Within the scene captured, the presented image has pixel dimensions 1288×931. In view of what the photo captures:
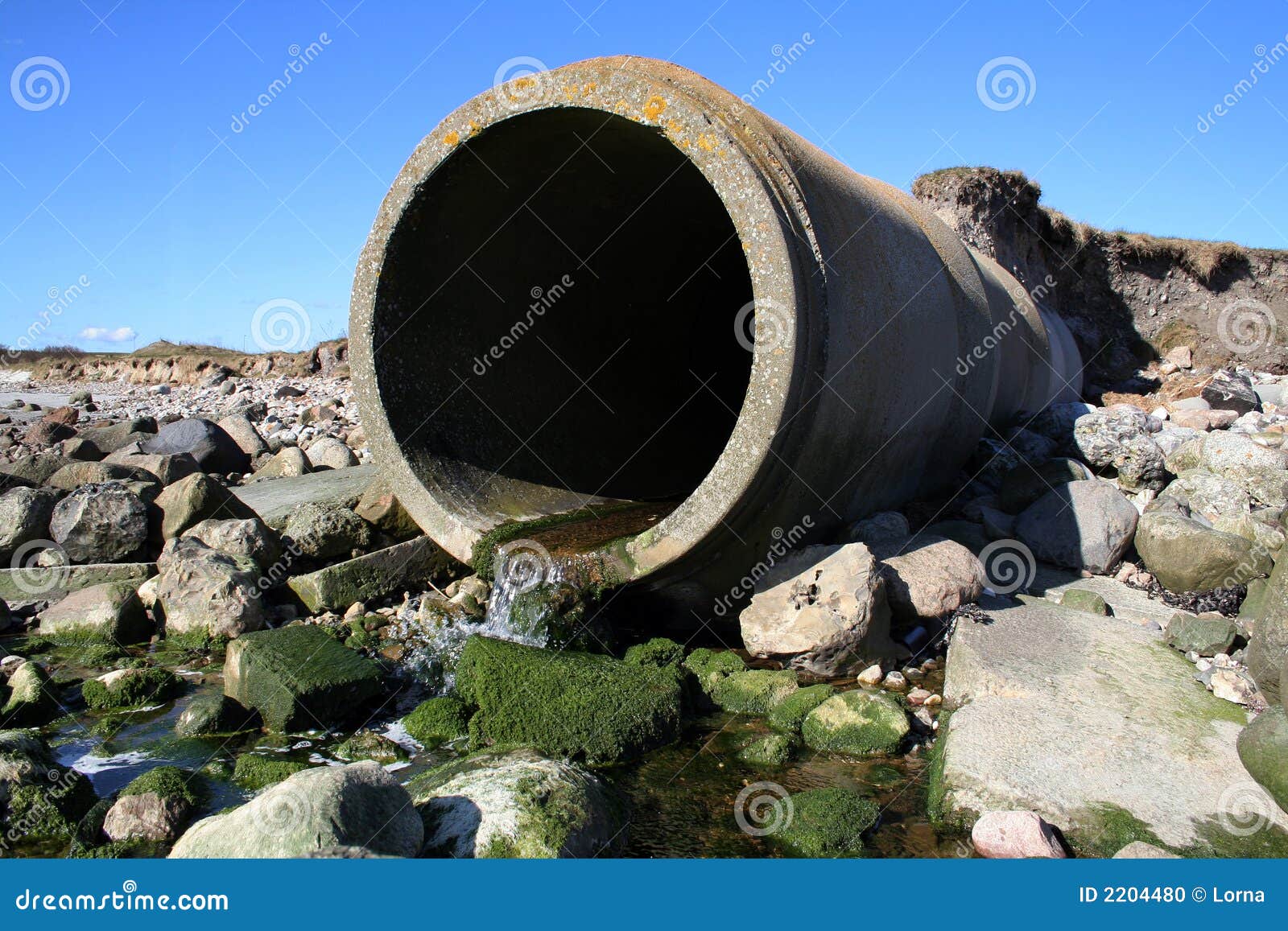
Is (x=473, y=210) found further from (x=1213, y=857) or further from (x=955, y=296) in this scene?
(x=1213, y=857)

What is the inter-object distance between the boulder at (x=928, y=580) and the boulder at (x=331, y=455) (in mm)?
5769

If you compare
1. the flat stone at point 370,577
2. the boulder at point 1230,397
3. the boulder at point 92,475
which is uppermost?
the boulder at point 1230,397

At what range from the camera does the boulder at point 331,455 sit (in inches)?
353

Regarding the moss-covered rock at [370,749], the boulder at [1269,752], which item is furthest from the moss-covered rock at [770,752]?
the boulder at [1269,752]

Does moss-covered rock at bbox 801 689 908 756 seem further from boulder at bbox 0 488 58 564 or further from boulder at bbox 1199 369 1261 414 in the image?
boulder at bbox 1199 369 1261 414

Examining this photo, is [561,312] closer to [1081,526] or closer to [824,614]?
[824,614]

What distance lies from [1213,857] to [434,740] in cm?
270

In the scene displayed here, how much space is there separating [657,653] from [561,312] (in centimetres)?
265

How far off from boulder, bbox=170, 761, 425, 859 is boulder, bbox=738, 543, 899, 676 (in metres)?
1.95

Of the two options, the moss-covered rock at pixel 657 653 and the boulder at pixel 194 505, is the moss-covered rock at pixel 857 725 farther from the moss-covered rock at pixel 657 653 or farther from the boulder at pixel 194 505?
the boulder at pixel 194 505

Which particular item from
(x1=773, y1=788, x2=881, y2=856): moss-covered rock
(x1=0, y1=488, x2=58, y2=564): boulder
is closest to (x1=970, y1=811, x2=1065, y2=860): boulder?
(x1=773, y1=788, x2=881, y2=856): moss-covered rock

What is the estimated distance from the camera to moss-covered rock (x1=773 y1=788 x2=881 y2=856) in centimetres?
295

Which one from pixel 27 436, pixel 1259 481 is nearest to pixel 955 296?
pixel 1259 481

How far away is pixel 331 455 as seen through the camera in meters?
9.04
